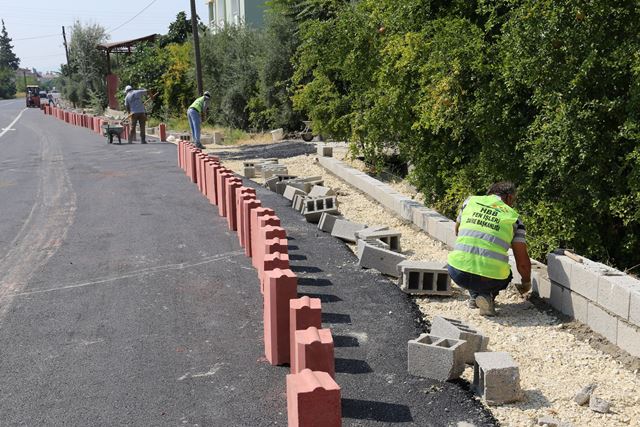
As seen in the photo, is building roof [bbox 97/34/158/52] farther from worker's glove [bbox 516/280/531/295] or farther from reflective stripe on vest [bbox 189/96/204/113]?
worker's glove [bbox 516/280/531/295]

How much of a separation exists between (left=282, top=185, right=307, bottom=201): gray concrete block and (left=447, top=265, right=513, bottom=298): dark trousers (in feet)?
19.2

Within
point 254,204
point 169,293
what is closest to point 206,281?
point 169,293

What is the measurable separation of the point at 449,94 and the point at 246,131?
68.4 feet

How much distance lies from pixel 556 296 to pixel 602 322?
722mm

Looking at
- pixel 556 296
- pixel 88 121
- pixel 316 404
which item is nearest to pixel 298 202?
pixel 556 296

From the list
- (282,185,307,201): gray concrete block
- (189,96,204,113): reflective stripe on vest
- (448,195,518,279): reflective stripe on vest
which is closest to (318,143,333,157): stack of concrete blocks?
(282,185,307,201): gray concrete block

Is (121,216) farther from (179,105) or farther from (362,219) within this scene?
(179,105)

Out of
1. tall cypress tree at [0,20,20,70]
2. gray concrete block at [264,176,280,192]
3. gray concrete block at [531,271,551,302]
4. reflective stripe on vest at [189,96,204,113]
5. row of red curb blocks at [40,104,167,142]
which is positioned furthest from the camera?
tall cypress tree at [0,20,20,70]

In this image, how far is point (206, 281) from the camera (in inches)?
297

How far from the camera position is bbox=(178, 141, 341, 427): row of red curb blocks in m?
3.67

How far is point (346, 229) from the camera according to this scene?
9422 mm

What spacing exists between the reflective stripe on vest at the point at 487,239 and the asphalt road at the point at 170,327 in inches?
27.9

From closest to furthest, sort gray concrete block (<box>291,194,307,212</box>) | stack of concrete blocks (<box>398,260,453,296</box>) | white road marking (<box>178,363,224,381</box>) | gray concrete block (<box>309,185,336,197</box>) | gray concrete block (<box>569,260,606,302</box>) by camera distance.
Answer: white road marking (<box>178,363,224,381</box>), gray concrete block (<box>569,260,606,302</box>), stack of concrete blocks (<box>398,260,453,296</box>), gray concrete block (<box>291,194,307,212</box>), gray concrete block (<box>309,185,336,197</box>)

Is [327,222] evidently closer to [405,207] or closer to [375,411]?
[405,207]
